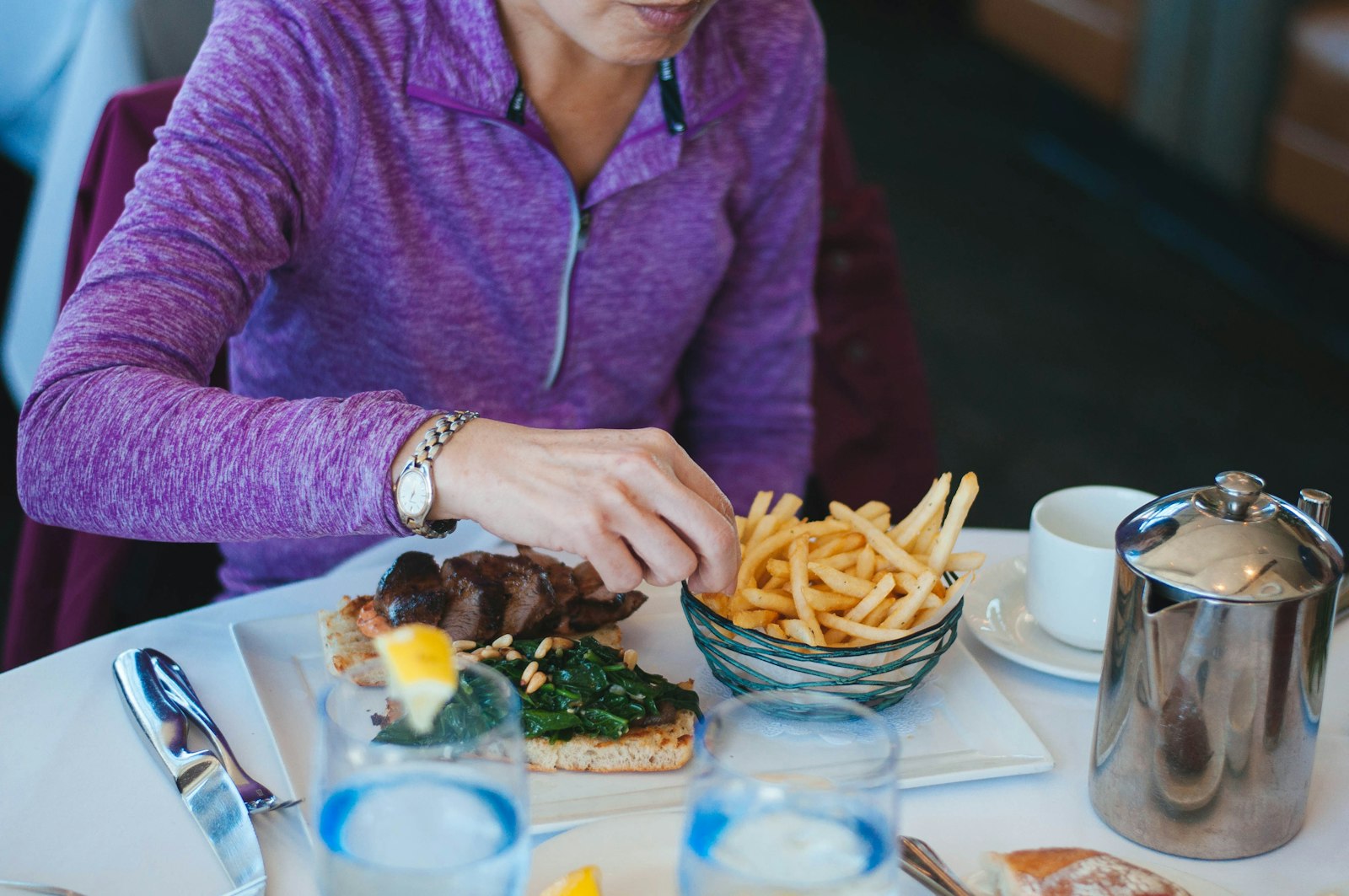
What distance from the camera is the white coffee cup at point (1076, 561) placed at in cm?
111

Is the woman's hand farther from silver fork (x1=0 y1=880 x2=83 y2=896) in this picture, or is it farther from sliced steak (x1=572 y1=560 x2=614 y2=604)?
silver fork (x1=0 y1=880 x2=83 y2=896)

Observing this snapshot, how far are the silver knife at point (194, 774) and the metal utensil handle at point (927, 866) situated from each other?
0.42 metres

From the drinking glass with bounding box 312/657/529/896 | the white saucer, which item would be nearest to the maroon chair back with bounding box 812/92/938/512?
the white saucer

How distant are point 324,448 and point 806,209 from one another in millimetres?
939

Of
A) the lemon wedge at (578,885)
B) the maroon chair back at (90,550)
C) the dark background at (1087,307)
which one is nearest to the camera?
the lemon wedge at (578,885)

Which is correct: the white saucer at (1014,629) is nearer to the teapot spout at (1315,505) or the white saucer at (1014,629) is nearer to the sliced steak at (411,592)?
the teapot spout at (1315,505)

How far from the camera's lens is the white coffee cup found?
1.11m

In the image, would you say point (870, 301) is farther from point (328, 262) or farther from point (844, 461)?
point (328, 262)

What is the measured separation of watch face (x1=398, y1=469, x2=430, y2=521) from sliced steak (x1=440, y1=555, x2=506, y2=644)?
0.10 meters

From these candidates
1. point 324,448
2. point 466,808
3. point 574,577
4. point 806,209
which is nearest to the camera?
point 466,808

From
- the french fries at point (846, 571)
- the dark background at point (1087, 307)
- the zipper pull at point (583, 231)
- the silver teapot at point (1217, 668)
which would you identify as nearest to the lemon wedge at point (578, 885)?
the french fries at point (846, 571)

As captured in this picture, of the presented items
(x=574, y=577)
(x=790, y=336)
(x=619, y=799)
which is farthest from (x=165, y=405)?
(x=790, y=336)

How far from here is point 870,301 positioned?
7.24 feet

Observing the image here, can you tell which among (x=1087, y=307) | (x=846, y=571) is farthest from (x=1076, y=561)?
(x=1087, y=307)
